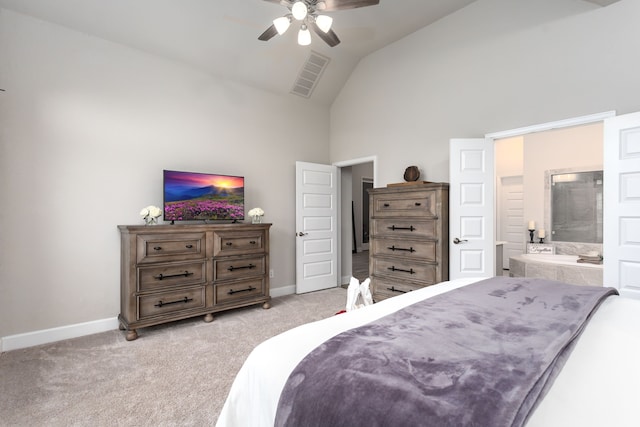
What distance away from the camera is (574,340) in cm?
100

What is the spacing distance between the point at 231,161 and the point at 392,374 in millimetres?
3835

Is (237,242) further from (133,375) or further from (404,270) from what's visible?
(404,270)

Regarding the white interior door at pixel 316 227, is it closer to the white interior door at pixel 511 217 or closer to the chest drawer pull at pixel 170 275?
the chest drawer pull at pixel 170 275

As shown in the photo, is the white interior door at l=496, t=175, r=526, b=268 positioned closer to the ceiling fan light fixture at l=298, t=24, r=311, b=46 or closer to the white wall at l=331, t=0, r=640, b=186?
the white wall at l=331, t=0, r=640, b=186

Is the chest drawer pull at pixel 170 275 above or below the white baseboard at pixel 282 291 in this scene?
above

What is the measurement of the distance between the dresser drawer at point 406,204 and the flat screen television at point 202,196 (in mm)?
1763

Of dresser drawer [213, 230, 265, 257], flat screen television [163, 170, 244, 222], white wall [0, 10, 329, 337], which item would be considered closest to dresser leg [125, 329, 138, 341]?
white wall [0, 10, 329, 337]

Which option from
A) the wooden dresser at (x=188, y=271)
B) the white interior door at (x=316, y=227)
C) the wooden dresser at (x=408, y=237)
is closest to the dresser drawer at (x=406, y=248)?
the wooden dresser at (x=408, y=237)

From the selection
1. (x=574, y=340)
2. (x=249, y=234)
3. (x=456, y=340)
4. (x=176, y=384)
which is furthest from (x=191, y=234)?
(x=574, y=340)

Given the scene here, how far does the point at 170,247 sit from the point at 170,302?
57 centimetres

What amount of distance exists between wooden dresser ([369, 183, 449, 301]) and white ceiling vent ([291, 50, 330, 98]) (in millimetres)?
2057

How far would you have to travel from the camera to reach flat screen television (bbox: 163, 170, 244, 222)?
3488 millimetres

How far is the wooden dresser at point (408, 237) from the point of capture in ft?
11.2

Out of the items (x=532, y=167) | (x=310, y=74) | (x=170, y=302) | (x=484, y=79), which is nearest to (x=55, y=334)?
(x=170, y=302)
